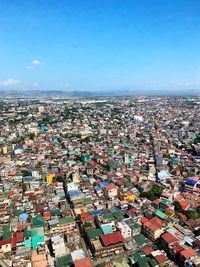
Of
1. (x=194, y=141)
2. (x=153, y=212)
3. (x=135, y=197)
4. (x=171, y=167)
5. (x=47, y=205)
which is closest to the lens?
(x=153, y=212)

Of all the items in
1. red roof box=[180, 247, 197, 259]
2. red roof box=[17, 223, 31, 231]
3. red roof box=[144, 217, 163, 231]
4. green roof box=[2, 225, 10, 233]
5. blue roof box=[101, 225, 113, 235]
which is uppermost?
red roof box=[144, 217, 163, 231]

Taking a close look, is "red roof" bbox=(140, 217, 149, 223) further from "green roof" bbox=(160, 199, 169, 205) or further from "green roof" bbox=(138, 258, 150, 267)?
"green roof" bbox=(138, 258, 150, 267)

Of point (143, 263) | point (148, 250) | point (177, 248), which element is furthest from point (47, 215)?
point (177, 248)

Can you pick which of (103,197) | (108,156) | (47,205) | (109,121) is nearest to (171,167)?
(108,156)

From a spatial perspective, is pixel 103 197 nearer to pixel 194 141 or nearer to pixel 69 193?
pixel 69 193

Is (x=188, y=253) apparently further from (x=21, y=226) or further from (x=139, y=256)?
→ (x=21, y=226)

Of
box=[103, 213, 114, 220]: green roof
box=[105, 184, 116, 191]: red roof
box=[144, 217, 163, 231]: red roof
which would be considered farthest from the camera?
box=[105, 184, 116, 191]: red roof

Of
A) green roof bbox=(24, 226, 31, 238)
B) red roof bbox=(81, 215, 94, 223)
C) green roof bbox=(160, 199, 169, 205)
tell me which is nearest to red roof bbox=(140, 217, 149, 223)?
green roof bbox=(160, 199, 169, 205)

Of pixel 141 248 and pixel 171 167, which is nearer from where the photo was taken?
pixel 141 248
